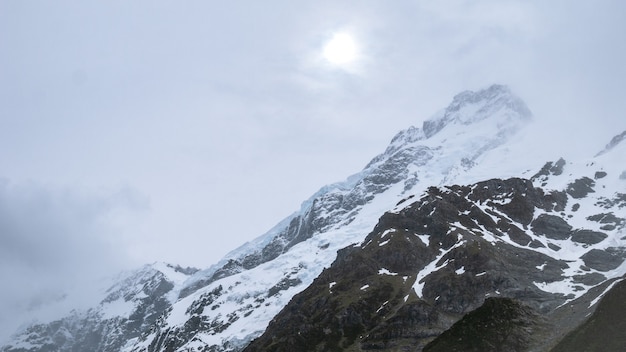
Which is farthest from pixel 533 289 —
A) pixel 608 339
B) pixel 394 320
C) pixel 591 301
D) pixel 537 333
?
pixel 608 339

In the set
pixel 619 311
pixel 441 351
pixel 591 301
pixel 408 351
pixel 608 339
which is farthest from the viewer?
pixel 408 351

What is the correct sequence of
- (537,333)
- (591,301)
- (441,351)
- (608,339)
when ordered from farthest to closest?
(591,301), (537,333), (441,351), (608,339)

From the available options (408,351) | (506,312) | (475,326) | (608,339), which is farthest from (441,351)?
(408,351)

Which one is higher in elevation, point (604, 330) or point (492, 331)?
point (492, 331)

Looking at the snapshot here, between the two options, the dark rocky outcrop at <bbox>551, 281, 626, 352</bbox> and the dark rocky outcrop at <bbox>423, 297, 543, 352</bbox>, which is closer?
the dark rocky outcrop at <bbox>551, 281, 626, 352</bbox>

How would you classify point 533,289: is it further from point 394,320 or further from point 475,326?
point 475,326

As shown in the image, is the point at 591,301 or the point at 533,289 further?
the point at 533,289

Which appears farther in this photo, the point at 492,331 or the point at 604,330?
the point at 492,331

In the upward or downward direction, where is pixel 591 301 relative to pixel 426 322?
downward

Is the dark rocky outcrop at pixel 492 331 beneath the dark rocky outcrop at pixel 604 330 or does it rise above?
above

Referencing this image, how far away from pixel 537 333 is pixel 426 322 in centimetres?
5927

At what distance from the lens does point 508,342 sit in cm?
12975

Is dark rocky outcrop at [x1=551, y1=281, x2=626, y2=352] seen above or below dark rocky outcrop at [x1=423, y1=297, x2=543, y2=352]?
below

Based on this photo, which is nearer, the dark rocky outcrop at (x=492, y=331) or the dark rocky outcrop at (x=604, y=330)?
the dark rocky outcrop at (x=604, y=330)
